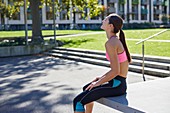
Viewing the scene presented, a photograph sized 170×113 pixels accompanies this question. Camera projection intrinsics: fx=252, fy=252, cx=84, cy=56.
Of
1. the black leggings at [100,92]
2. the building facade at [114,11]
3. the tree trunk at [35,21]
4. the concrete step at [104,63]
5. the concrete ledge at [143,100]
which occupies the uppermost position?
the building facade at [114,11]

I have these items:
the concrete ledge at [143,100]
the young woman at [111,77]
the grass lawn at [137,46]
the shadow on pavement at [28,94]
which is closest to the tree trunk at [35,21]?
the grass lawn at [137,46]

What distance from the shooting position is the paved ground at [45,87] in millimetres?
5475

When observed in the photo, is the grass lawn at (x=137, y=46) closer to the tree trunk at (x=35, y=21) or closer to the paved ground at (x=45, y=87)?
the tree trunk at (x=35, y=21)

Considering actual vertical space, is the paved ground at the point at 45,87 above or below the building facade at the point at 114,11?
below

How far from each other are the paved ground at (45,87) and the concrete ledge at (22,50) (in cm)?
492

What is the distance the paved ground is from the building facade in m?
38.5

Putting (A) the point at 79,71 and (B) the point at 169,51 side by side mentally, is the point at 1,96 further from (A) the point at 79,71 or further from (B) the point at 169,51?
(B) the point at 169,51

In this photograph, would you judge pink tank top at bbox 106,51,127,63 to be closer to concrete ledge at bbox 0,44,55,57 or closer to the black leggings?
the black leggings

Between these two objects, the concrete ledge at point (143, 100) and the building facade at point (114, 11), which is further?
the building facade at point (114, 11)

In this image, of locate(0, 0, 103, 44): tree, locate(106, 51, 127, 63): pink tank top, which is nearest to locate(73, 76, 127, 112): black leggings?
locate(106, 51, 127, 63): pink tank top

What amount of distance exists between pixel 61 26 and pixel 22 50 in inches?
1506

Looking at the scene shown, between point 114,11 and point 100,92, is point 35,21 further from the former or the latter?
point 114,11

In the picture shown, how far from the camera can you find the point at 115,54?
3.24 m

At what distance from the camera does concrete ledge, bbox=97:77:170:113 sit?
10.3 feet
